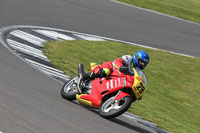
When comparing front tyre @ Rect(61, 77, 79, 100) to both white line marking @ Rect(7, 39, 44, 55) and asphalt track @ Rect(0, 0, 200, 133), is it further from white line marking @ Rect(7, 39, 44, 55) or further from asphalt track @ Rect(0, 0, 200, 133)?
white line marking @ Rect(7, 39, 44, 55)

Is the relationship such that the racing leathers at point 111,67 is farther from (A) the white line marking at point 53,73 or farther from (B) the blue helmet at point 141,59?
(A) the white line marking at point 53,73

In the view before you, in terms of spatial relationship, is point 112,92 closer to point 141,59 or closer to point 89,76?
point 89,76

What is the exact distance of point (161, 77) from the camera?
1300cm

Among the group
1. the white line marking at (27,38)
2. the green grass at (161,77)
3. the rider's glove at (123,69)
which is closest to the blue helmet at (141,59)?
the rider's glove at (123,69)

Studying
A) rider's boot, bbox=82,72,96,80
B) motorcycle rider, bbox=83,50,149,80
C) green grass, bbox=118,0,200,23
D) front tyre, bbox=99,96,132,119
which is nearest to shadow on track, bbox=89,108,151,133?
front tyre, bbox=99,96,132,119

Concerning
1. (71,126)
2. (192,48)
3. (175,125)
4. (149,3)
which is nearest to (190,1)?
(149,3)

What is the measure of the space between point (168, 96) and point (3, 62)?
4.61 metres

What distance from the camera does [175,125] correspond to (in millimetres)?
8977

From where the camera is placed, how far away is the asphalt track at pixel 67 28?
20.0 feet

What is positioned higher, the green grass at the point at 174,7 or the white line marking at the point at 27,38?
the white line marking at the point at 27,38

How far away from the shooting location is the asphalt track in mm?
6090

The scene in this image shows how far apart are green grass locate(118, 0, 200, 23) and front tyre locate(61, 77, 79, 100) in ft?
46.2

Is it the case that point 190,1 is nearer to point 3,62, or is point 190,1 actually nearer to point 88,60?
point 88,60

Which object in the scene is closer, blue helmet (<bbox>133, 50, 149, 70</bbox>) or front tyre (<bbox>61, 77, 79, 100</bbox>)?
blue helmet (<bbox>133, 50, 149, 70</bbox>)
